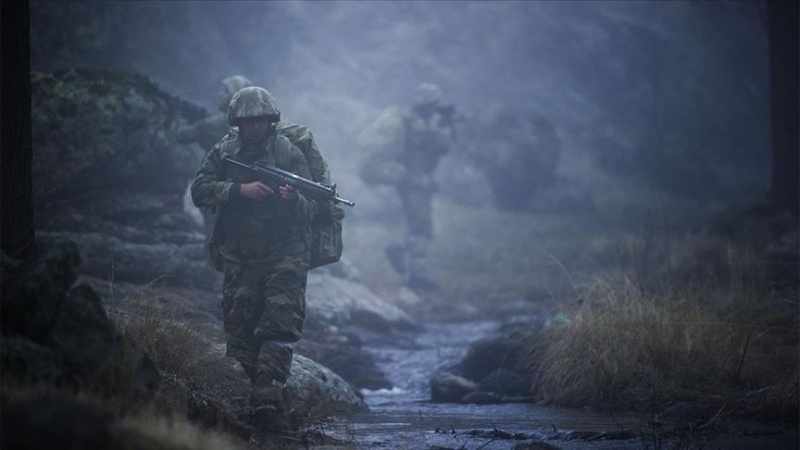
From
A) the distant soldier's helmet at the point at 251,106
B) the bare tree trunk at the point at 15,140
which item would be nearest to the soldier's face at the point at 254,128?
the distant soldier's helmet at the point at 251,106

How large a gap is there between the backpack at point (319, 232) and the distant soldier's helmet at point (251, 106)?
28 centimetres

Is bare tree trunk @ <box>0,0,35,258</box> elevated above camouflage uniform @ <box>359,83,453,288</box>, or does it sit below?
below

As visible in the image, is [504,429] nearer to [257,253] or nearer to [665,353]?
[665,353]

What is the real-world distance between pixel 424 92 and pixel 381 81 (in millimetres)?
7296

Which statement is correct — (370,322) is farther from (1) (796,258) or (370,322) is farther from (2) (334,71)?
(2) (334,71)

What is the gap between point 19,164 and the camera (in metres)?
5.22

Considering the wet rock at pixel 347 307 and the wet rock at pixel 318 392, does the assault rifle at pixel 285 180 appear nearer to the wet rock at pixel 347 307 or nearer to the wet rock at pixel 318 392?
the wet rock at pixel 318 392

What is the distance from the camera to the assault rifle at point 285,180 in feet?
18.6

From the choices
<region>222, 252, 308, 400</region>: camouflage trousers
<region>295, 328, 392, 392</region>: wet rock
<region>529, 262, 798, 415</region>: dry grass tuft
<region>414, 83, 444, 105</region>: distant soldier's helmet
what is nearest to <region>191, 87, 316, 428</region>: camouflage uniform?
<region>222, 252, 308, 400</region>: camouflage trousers

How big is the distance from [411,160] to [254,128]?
934 cm

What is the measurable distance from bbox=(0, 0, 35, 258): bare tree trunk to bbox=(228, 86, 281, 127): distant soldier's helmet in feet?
4.29

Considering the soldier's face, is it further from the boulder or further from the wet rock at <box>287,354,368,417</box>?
the boulder

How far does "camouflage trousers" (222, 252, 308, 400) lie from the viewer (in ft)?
18.1

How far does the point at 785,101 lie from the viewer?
A: 12.1 m
